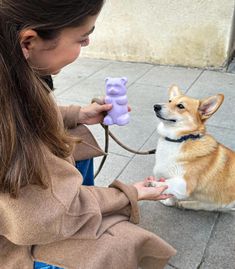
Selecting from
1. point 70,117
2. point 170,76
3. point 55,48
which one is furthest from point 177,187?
point 170,76

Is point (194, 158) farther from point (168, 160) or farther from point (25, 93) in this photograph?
point (25, 93)

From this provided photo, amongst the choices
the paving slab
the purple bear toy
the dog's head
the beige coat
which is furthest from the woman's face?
the paving slab

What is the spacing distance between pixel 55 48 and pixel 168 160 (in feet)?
4.20

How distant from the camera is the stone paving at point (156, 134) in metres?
2.07

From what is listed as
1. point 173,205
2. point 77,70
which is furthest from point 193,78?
point 173,205

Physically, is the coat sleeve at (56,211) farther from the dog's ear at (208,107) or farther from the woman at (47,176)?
the dog's ear at (208,107)

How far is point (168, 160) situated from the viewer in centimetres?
218

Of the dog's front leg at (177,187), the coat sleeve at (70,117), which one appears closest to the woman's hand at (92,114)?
the coat sleeve at (70,117)

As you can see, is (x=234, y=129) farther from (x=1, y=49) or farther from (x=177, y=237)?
(x=1, y=49)

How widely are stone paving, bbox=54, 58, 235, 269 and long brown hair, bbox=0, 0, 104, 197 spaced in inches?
50.2

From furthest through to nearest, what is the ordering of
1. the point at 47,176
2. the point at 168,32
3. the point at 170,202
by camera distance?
1. the point at 168,32
2. the point at 170,202
3. the point at 47,176

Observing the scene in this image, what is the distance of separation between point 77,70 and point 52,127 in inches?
165

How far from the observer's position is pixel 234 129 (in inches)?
130

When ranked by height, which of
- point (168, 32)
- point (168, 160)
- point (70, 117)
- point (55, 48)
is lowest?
point (168, 160)
